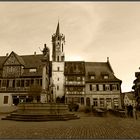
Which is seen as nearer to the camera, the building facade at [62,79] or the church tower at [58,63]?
the building facade at [62,79]

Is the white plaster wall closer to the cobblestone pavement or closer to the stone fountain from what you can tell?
the stone fountain

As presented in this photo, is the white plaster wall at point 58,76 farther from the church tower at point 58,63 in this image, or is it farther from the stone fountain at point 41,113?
the stone fountain at point 41,113

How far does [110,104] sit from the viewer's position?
42.7 meters

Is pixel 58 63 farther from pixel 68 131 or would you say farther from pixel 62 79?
pixel 68 131

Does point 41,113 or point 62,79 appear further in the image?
point 62,79

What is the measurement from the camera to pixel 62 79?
148 ft

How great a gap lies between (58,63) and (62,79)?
4554 millimetres

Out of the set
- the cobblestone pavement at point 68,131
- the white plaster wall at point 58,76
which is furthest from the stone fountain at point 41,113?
the white plaster wall at point 58,76

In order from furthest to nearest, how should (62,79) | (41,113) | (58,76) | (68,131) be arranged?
(58,76) → (62,79) → (41,113) → (68,131)

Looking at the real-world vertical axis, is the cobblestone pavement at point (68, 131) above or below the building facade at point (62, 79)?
below

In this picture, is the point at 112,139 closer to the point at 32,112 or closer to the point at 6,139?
the point at 6,139

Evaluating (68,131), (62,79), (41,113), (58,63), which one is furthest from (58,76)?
(68,131)

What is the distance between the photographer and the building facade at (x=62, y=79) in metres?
39.2

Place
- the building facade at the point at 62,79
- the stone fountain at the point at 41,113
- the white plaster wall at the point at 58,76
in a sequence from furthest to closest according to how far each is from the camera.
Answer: the white plaster wall at the point at 58,76 → the building facade at the point at 62,79 → the stone fountain at the point at 41,113
